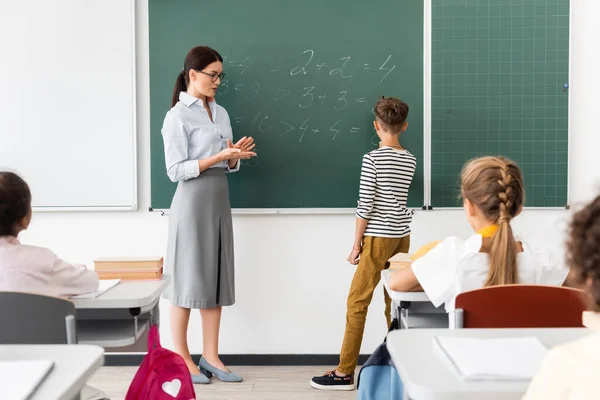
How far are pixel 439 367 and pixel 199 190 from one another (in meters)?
2.50

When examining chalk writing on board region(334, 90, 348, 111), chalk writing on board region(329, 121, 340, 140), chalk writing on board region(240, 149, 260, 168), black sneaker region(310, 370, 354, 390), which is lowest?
black sneaker region(310, 370, 354, 390)

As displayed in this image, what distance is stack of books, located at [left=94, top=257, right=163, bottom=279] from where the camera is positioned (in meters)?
2.65

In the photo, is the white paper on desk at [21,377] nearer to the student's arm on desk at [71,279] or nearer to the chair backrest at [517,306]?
the student's arm on desk at [71,279]

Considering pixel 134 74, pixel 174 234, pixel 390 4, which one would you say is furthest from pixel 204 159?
A: pixel 390 4

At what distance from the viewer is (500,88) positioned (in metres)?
3.92

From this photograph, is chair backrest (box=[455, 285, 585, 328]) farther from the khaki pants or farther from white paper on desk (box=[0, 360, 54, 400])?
the khaki pants

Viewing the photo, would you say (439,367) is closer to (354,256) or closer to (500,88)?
(354,256)

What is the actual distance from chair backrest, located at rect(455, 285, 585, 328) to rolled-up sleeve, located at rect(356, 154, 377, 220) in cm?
167

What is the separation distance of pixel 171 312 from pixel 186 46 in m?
1.55

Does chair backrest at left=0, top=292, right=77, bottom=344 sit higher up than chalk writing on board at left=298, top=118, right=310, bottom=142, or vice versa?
chalk writing on board at left=298, top=118, right=310, bottom=142

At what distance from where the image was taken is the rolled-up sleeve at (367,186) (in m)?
3.49

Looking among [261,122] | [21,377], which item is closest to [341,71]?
[261,122]

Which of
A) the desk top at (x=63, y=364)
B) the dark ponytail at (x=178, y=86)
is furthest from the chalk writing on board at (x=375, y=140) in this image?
the desk top at (x=63, y=364)

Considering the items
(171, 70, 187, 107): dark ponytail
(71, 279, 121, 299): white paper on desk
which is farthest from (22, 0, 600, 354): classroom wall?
(71, 279, 121, 299): white paper on desk
